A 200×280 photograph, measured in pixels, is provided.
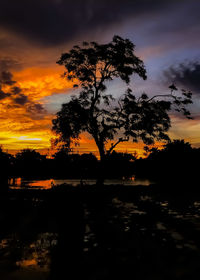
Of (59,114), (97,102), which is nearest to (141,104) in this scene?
(97,102)

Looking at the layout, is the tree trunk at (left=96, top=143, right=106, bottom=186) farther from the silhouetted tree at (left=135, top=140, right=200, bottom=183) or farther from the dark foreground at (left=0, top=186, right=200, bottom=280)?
the silhouetted tree at (left=135, top=140, right=200, bottom=183)

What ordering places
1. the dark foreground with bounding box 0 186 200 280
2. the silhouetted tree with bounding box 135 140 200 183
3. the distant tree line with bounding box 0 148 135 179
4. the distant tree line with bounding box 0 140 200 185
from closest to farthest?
the dark foreground with bounding box 0 186 200 280 → the silhouetted tree with bounding box 135 140 200 183 → the distant tree line with bounding box 0 140 200 185 → the distant tree line with bounding box 0 148 135 179

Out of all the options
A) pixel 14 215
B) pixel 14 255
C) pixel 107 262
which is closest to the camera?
pixel 107 262

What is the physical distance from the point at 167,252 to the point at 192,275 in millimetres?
2041

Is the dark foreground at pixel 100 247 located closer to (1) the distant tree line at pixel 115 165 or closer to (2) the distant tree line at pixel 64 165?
(1) the distant tree line at pixel 115 165

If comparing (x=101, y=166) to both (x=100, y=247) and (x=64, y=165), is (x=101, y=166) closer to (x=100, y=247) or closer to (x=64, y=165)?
(x=100, y=247)

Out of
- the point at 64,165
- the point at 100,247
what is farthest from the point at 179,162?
the point at 64,165

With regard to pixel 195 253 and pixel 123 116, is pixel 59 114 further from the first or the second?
pixel 195 253

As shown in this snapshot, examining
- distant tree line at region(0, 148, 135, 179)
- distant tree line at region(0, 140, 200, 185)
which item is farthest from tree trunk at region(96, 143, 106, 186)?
distant tree line at region(0, 148, 135, 179)

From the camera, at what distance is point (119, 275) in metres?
6.97

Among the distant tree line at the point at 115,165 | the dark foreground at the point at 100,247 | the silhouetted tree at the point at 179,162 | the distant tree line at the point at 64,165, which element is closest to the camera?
the dark foreground at the point at 100,247

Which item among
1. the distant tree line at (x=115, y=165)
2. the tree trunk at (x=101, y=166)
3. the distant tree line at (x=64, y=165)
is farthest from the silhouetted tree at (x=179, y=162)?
the distant tree line at (x=64, y=165)

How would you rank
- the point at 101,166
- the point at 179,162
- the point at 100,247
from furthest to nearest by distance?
the point at 179,162
the point at 101,166
the point at 100,247

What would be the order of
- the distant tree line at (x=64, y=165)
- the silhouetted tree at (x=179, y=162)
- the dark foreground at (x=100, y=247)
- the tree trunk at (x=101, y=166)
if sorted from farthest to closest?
the distant tree line at (x=64, y=165)
the silhouetted tree at (x=179, y=162)
the tree trunk at (x=101, y=166)
the dark foreground at (x=100, y=247)
